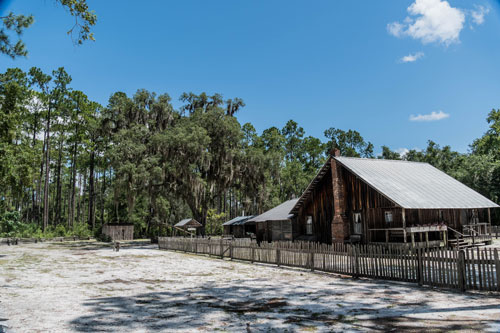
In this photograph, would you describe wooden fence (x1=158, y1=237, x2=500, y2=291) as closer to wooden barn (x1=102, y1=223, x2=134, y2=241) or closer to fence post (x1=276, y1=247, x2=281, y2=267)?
fence post (x1=276, y1=247, x2=281, y2=267)

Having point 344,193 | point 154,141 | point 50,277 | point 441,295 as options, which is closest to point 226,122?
point 154,141

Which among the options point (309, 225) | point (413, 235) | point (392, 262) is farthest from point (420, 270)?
point (309, 225)

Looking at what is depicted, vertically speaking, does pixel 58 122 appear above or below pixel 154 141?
above

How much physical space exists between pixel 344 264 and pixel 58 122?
53420mm

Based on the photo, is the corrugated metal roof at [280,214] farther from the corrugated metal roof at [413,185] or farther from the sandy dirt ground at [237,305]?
the sandy dirt ground at [237,305]

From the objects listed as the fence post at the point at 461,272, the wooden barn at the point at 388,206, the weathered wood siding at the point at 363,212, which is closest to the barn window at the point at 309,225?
the wooden barn at the point at 388,206

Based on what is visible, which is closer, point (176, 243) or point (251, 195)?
point (176, 243)

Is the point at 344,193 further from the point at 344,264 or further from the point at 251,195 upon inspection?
the point at 251,195

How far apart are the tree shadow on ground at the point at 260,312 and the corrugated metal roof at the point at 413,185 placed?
38.9ft

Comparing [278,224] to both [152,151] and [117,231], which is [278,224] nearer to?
[152,151]

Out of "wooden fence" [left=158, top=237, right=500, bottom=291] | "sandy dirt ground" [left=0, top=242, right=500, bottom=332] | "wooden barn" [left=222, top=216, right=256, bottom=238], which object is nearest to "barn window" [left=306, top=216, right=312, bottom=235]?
"wooden fence" [left=158, top=237, right=500, bottom=291]

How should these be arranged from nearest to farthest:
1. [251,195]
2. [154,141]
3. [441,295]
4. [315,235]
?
[441,295] < [315,235] < [154,141] < [251,195]

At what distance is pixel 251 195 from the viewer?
4084 cm

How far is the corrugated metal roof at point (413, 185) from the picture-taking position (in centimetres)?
2153
